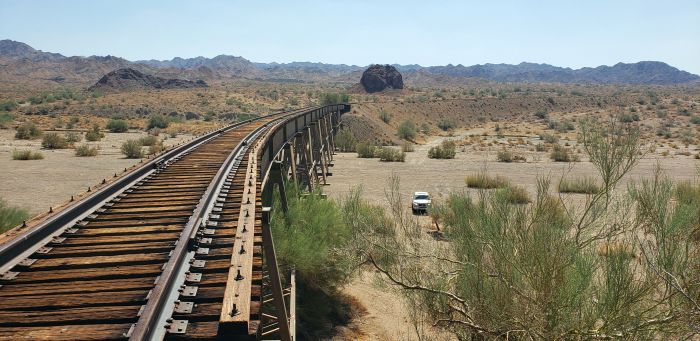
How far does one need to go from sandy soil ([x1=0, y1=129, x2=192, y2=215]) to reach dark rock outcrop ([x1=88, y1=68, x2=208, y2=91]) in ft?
235

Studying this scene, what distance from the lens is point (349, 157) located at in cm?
4203

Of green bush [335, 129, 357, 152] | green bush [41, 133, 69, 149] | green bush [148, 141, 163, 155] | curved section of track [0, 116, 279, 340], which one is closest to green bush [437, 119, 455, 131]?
green bush [335, 129, 357, 152]

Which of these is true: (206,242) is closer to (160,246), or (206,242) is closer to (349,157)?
(160,246)

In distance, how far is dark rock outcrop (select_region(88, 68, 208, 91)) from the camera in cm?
10371

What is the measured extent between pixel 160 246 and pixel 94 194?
2699 millimetres

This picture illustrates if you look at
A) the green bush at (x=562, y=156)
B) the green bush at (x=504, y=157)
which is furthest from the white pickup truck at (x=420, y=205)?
the green bush at (x=562, y=156)

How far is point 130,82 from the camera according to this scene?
108 metres

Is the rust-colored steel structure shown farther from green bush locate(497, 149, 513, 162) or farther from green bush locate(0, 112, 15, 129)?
green bush locate(0, 112, 15, 129)

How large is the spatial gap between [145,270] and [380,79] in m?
101

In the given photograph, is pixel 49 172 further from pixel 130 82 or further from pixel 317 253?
pixel 130 82

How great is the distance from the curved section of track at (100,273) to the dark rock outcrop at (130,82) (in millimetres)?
102758

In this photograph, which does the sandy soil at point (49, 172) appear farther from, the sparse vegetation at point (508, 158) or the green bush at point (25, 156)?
the sparse vegetation at point (508, 158)

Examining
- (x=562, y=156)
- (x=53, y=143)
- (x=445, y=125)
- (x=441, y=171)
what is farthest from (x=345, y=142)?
(x=445, y=125)

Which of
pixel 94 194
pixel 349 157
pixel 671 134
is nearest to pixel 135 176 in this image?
pixel 94 194
